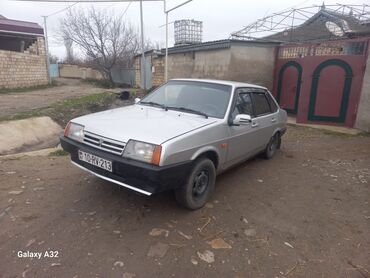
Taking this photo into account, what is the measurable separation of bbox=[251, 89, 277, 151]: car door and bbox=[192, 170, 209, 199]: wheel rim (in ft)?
4.57

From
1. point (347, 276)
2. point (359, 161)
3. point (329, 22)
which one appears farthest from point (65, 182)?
point (329, 22)

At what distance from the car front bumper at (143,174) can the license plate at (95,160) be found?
0.04 metres

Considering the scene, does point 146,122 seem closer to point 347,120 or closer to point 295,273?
point 295,273

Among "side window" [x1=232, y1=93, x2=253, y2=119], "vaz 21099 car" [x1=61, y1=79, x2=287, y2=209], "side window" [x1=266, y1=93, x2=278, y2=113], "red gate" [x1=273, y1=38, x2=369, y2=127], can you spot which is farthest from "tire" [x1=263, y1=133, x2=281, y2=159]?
"red gate" [x1=273, y1=38, x2=369, y2=127]

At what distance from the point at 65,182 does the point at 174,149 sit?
7.02 feet

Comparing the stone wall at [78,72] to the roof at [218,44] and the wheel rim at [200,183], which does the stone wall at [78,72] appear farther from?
the wheel rim at [200,183]

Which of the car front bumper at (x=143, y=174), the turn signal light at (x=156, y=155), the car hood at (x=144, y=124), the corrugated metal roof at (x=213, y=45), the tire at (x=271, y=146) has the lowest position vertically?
the tire at (x=271, y=146)

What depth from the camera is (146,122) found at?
3438mm

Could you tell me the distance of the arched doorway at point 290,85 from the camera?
35.8ft

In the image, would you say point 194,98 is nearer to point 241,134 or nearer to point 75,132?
point 241,134

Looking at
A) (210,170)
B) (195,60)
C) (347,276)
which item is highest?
(195,60)

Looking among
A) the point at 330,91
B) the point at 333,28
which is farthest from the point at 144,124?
the point at 333,28

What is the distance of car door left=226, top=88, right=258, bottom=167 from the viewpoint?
4.02 meters

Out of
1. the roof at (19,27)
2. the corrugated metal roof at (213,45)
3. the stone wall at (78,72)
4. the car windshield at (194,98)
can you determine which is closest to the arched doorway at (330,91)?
the corrugated metal roof at (213,45)
